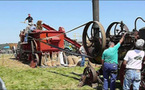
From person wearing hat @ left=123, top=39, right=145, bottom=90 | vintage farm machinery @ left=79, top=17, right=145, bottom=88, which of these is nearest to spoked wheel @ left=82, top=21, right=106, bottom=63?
vintage farm machinery @ left=79, top=17, right=145, bottom=88

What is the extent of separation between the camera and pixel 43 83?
7.06 metres

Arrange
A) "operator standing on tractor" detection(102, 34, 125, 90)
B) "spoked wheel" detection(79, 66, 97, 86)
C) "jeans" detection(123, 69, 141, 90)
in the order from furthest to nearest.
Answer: "spoked wheel" detection(79, 66, 97, 86)
"operator standing on tractor" detection(102, 34, 125, 90)
"jeans" detection(123, 69, 141, 90)

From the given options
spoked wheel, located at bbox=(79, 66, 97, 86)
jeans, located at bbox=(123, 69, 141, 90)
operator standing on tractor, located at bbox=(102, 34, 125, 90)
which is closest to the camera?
jeans, located at bbox=(123, 69, 141, 90)

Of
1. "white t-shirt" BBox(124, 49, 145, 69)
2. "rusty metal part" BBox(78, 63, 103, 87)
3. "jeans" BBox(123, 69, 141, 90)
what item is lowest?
"rusty metal part" BBox(78, 63, 103, 87)


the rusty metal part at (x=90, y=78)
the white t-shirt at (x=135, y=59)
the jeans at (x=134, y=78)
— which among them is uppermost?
the white t-shirt at (x=135, y=59)

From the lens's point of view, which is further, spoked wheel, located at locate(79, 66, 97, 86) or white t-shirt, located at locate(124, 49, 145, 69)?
spoked wheel, located at locate(79, 66, 97, 86)

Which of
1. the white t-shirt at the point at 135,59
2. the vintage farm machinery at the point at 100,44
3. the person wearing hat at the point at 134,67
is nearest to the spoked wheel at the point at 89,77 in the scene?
the vintage farm machinery at the point at 100,44

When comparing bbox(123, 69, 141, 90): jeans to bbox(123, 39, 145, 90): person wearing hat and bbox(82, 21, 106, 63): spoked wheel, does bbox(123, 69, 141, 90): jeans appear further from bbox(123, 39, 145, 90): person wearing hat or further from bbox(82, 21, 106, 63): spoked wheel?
bbox(82, 21, 106, 63): spoked wheel

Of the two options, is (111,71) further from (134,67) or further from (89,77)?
(89,77)

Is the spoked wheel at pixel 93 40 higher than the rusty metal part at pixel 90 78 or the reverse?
higher

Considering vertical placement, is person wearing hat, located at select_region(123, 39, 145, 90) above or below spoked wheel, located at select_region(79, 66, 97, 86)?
above

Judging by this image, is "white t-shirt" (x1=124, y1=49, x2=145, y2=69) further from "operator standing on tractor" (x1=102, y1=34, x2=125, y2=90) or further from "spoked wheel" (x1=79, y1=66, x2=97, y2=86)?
"spoked wheel" (x1=79, y1=66, x2=97, y2=86)

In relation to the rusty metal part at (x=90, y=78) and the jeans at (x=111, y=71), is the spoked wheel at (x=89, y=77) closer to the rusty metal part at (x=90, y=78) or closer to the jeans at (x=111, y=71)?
the rusty metal part at (x=90, y=78)

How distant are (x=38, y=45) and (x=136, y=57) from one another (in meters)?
7.58
